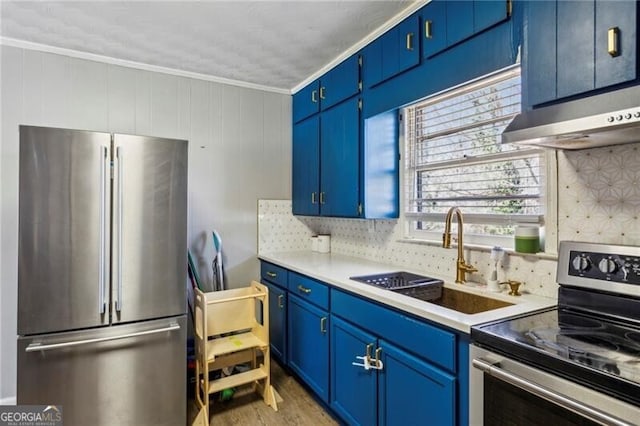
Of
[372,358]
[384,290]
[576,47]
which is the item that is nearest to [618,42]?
[576,47]

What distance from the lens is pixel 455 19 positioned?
163cm

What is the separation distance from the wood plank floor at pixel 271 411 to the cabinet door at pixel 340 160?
1284 mm

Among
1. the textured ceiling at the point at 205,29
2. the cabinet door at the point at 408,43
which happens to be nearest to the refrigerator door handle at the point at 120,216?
the textured ceiling at the point at 205,29

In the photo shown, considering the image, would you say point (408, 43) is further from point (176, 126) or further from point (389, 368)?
point (176, 126)

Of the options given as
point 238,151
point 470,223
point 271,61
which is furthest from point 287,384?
point 271,61

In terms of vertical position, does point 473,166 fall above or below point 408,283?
above

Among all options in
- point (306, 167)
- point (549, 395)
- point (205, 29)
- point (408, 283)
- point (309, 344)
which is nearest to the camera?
point (549, 395)

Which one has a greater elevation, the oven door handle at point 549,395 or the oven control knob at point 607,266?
the oven control knob at point 607,266

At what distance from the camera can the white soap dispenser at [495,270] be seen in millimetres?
1649

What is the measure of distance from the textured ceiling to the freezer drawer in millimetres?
1736

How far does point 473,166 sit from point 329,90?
124 centimetres

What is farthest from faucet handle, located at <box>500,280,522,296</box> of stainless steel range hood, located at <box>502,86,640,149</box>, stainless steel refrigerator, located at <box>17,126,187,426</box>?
stainless steel refrigerator, located at <box>17,126,187,426</box>

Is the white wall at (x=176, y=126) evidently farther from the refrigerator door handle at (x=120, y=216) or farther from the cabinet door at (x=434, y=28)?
the cabinet door at (x=434, y=28)

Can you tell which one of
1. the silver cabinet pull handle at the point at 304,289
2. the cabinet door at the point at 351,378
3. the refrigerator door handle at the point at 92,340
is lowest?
the cabinet door at the point at 351,378
